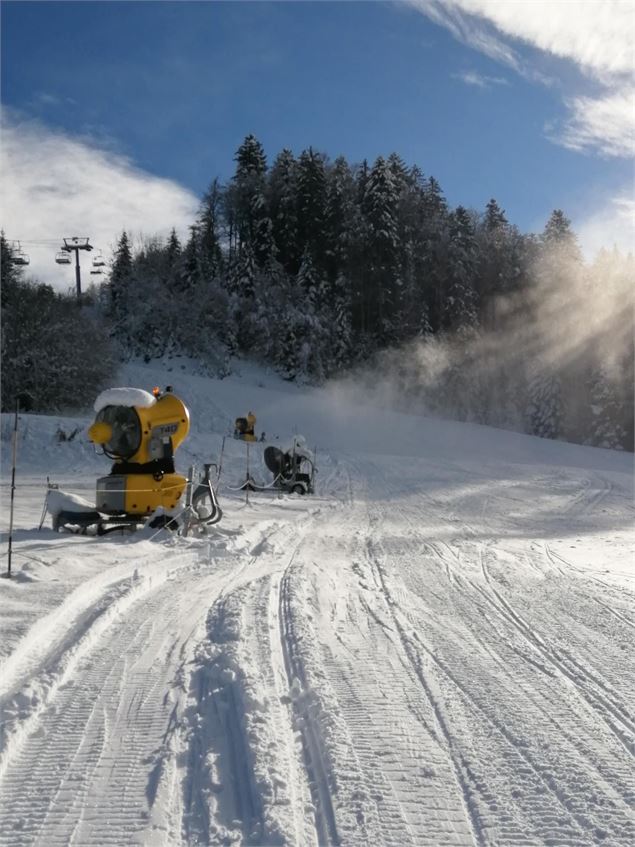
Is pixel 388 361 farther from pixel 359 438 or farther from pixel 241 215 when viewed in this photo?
pixel 241 215

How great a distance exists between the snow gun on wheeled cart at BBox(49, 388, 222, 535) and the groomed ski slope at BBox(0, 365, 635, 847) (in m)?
0.50

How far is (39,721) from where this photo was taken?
338 centimetres

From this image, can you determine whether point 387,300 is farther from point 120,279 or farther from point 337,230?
point 120,279

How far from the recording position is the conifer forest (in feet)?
130

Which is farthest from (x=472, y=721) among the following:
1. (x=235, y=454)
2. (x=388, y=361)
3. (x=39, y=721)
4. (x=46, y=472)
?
(x=388, y=361)

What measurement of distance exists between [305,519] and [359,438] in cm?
1834

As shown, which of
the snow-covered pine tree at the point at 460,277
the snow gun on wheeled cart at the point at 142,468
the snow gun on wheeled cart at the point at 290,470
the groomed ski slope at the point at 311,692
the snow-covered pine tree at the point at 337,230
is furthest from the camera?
the snow-covered pine tree at the point at 337,230

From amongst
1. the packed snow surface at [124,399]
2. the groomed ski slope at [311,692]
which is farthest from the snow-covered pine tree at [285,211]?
the groomed ski slope at [311,692]

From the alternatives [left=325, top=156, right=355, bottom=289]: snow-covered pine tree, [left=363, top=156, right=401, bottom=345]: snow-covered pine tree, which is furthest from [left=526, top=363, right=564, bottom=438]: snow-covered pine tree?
[left=325, top=156, right=355, bottom=289]: snow-covered pine tree

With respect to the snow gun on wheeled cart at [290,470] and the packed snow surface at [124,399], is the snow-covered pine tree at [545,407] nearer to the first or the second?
the snow gun on wheeled cart at [290,470]

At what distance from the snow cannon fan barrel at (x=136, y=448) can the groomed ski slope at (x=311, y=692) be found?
714mm

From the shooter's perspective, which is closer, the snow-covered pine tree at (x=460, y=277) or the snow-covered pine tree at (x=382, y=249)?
the snow-covered pine tree at (x=382, y=249)

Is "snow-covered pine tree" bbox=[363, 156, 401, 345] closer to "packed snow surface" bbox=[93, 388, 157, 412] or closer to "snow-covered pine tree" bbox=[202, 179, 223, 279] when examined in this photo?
"snow-covered pine tree" bbox=[202, 179, 223, 279]

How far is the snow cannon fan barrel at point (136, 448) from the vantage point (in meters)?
9.22
